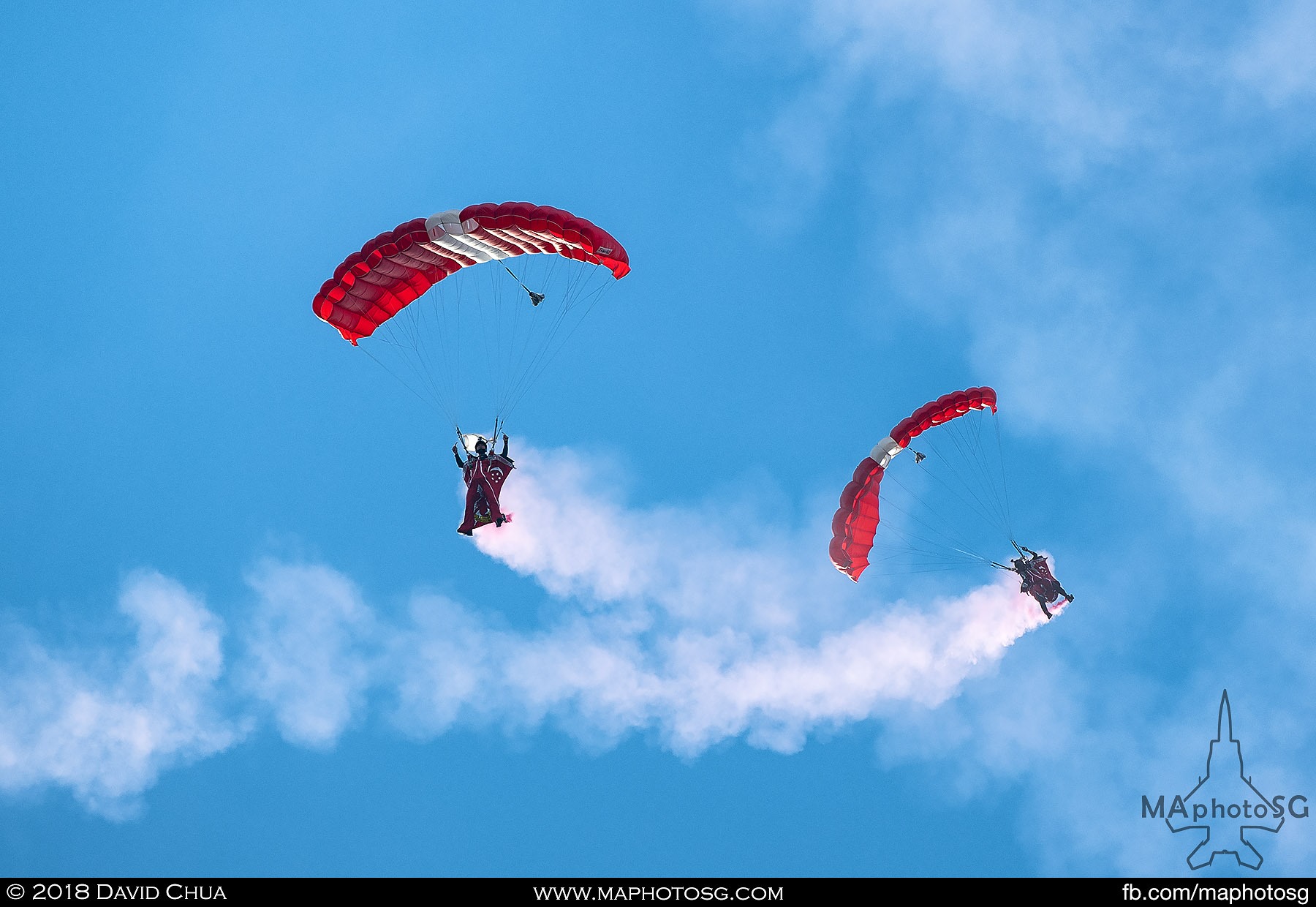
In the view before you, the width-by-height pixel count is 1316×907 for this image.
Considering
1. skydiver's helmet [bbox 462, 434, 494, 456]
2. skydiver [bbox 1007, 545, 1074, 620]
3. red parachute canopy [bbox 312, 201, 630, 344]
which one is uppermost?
red parachute canopy [bbox 312, 201, 630, 344]

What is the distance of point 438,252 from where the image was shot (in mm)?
20203

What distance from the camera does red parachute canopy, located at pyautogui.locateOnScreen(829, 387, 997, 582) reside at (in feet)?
72.3

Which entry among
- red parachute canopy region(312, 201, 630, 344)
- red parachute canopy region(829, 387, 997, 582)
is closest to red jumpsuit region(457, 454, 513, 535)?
red parachute canopy region(312, 201, 630, 344)

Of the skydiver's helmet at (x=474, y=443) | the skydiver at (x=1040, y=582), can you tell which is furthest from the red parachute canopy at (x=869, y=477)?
the skydiver's helmet at (x=474, y=443)

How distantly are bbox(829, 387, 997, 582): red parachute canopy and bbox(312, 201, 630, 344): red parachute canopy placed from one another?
21.0ft

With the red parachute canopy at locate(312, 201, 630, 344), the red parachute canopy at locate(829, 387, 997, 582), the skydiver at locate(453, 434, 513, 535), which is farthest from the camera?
the red parachute canopy at locate(829, 387, 997, 582)

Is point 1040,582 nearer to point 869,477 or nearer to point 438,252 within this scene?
point 869,477

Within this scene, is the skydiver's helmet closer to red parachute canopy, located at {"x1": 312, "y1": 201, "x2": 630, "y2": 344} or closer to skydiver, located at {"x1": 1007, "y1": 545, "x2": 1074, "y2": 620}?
red parachute canopy, located at {"x1": 312, "y1": 201, "x2": 630, "y2": 344}

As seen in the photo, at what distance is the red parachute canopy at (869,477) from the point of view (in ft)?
72.3

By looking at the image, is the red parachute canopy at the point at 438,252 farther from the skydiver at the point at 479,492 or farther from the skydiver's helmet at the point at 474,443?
the skydiver at the point at 479,492

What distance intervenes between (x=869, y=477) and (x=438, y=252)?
30.6 ft

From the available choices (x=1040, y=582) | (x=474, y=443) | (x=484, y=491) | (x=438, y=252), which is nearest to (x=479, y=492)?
(x=484, y=491)

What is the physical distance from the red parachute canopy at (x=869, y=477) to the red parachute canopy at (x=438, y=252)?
251 inches
